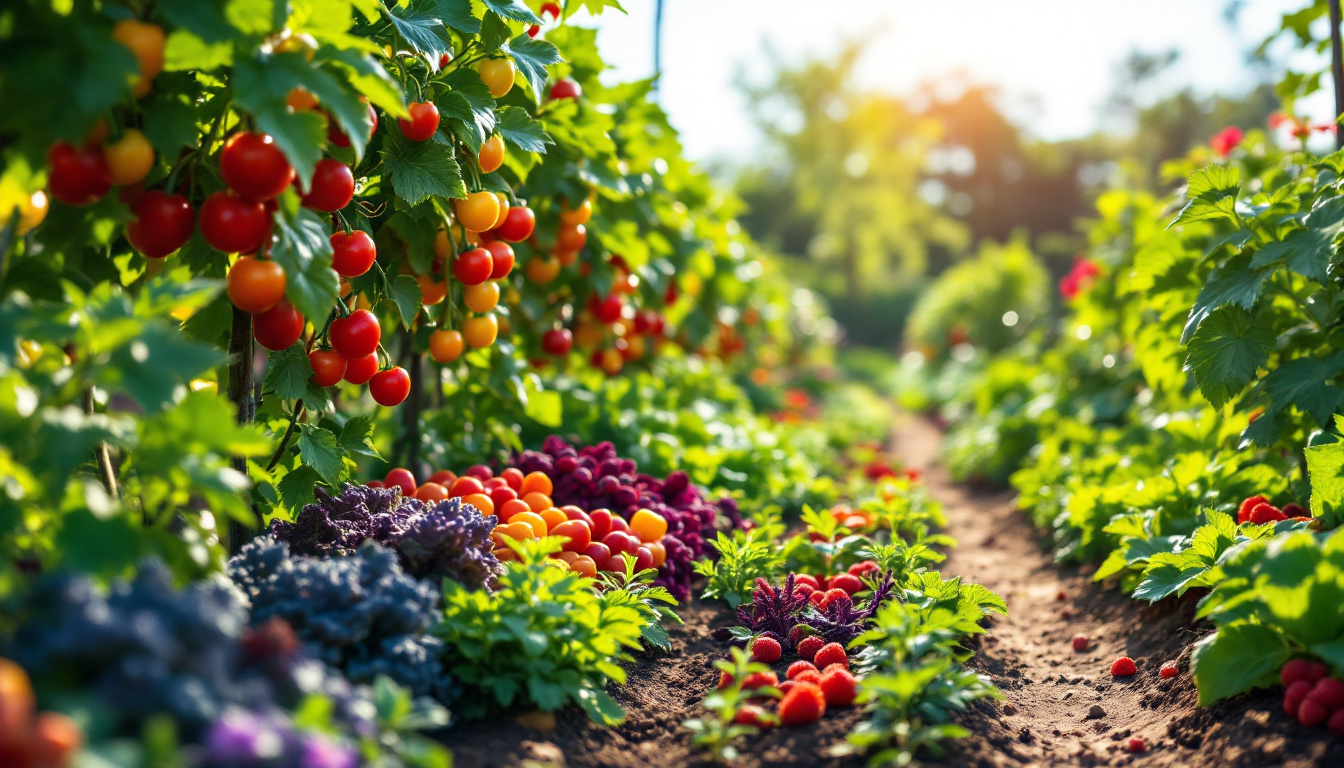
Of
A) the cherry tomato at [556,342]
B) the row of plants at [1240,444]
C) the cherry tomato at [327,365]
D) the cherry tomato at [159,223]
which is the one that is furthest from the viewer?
the cherry tomato at [556,342]

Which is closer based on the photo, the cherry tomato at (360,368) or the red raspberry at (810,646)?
the cherry tomato at (360,368)

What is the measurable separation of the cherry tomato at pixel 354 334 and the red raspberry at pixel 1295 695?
2.39m

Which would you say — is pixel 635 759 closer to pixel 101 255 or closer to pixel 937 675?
pixel 937 675

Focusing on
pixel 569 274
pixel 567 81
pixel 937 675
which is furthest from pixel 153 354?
pixel 569 274

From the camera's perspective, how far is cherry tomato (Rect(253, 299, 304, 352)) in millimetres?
1936

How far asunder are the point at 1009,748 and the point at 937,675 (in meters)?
0.29

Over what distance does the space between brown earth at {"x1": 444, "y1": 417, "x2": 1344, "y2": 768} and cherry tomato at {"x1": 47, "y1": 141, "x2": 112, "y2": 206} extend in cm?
139

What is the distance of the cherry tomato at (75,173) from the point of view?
5.09 feet

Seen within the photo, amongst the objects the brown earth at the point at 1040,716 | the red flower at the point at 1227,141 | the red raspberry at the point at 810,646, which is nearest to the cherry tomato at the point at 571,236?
the brown earth at the point at 1040,716

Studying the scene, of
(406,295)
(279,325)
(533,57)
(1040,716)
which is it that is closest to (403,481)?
(406,295)

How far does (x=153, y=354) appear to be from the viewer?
136 cm

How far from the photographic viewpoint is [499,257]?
8.50 ft

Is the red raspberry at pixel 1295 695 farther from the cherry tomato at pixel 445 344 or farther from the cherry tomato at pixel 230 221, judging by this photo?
the cherry tomato at pixel 230 221

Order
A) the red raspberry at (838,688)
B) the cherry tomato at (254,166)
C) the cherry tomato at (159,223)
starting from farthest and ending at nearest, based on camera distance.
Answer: the red raspberry at (838,688)
the cherry tomato at (159,223)
the cherry tomato at (254,166)
